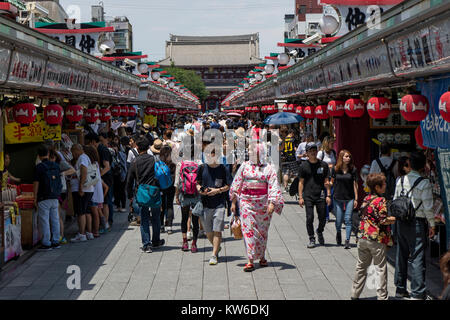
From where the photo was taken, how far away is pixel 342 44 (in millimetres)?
9125

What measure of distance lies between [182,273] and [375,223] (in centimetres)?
282

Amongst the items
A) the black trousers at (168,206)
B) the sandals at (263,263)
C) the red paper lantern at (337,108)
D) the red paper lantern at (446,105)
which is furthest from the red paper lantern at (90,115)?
the red paper lantern at (446,105)

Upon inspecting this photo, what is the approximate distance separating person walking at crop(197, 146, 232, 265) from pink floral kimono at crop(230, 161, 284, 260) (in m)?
0.45

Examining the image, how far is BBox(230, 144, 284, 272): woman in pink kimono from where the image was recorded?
753 cm

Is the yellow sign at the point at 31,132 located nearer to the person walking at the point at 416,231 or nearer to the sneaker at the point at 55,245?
the sneaker at the point at 55,245

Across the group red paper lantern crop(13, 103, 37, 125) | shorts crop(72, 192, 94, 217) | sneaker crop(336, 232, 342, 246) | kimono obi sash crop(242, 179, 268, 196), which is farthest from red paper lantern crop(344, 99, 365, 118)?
red paper lantern crop(13, 103, 37, 125)

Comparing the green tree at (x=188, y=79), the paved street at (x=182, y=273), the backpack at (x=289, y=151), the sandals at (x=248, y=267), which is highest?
the green tree at (x=188, y=79)

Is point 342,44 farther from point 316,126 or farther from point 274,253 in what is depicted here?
point 316,126

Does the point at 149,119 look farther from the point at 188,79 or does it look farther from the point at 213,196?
the point at 188,79

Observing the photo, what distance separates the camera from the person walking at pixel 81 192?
31.4 feet

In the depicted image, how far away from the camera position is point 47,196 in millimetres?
8953

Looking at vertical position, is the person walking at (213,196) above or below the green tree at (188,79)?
below

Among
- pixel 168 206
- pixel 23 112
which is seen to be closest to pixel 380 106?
pixel 168 206

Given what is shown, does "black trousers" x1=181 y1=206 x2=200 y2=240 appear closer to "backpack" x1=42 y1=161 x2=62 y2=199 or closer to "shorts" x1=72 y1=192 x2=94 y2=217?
"shorts" x1=72 y1=192 x2=94 y2=217
